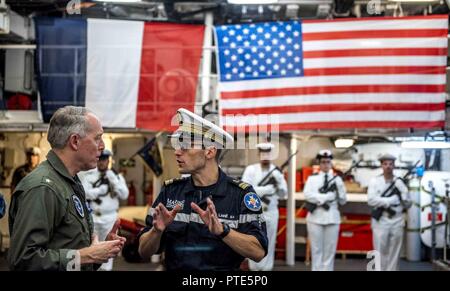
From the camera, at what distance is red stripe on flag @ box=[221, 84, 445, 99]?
12.0 feet

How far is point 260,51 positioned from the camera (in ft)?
11.4

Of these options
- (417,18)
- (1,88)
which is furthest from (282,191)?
(1,88)

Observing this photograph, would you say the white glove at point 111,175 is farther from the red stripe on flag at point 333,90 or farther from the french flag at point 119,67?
the red stripe on flag at point 333,90

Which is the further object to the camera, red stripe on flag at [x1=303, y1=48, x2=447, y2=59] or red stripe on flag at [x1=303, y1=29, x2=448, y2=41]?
red stripe on flag at [x1=303, y1=48, x2=447, y2=59]

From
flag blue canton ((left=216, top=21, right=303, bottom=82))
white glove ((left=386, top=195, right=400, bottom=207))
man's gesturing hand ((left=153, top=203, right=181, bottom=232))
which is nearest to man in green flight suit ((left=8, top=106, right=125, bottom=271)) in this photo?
man's gesturing hand ((left=153, top=203, right=181, bottom=232))

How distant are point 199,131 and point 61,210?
1.74ft

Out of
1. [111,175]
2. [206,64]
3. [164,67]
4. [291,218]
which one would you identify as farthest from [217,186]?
[291,218]

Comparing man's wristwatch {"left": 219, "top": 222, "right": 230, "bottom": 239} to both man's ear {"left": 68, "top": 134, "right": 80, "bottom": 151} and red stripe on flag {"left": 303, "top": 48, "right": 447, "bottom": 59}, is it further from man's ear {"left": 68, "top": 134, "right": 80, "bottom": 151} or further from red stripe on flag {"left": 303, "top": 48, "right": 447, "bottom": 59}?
red stripe on flag {"left": 303, "top": 48, "right": 447, "bottom": 59}

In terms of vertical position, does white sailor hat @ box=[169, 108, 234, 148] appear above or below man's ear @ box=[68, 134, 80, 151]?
above

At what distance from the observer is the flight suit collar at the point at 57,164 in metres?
1.63

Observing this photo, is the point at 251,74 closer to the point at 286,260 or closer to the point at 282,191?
the point at 282,191

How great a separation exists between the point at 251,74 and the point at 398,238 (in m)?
2.52

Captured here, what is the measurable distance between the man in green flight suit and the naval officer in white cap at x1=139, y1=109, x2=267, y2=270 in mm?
219
